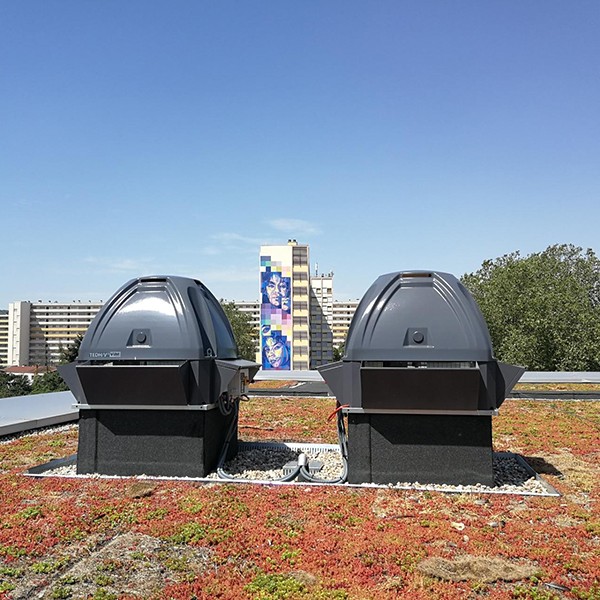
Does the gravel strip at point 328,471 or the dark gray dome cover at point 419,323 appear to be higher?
the dark gray dome cover at point 419,323

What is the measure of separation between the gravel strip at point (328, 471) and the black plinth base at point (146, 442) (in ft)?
0.73

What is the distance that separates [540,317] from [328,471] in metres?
35.4

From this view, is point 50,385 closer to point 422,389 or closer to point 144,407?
point 144,407

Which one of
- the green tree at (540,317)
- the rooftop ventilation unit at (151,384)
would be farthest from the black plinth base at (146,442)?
the green tree at (540,317)

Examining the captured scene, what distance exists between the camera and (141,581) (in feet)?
14.3

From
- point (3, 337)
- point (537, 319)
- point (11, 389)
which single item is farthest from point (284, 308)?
point (3, 337)

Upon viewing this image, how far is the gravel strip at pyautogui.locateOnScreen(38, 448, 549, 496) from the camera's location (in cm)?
718

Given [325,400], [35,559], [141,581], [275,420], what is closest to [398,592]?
[141,581]

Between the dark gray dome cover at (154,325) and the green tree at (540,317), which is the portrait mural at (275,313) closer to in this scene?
the green tree at (540,317)

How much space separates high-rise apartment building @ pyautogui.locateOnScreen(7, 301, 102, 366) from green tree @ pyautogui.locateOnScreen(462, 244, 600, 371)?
117457 mm

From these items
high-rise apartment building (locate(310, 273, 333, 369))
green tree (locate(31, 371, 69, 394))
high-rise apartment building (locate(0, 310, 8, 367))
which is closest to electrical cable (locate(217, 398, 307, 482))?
green tree (locate(31, 371, 69, 394))

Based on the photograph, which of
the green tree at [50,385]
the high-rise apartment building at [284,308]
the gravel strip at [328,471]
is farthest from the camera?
the high-rise apartment building at [284,308]

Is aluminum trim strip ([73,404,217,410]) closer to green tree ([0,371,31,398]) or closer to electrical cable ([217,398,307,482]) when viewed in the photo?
electrical cable ([217,398,307,482])

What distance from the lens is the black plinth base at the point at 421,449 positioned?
7316 mm
